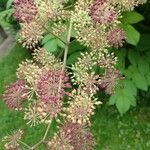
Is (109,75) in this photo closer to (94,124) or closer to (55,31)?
(55,31)

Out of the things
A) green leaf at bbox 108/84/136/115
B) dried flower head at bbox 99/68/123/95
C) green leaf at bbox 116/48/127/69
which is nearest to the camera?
dried flower head at bbox 99/68/123/95

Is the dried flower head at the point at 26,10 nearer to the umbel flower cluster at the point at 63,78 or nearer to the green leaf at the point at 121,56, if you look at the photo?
the umbel flower cluster at the point at 63,78

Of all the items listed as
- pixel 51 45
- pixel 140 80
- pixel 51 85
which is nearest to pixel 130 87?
pixel 140 80

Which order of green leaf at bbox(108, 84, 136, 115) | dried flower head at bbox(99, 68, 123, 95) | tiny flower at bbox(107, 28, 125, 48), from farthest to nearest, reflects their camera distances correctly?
green leaf at bbox(108, 84, 136, 115), tiny flower at bbox(107, 28, 125, 48), dried flower head at bbox(99, 68, 123, 95)

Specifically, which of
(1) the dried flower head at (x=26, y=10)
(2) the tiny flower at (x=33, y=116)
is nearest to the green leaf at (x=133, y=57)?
(1) the dried flower head at (x=26, y=10)

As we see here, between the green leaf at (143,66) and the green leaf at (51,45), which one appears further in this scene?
the green leaf at (143,66)

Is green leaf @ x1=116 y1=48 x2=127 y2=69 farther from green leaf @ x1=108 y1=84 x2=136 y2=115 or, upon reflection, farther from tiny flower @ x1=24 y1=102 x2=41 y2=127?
tiny flower @ x1=24 y1=102 x2=41 y2=127

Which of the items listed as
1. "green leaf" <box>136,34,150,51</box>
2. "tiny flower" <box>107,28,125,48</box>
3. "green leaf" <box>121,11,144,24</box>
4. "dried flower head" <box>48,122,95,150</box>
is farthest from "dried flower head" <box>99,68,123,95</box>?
"green leaf" <box>136,34,150,51</box>
